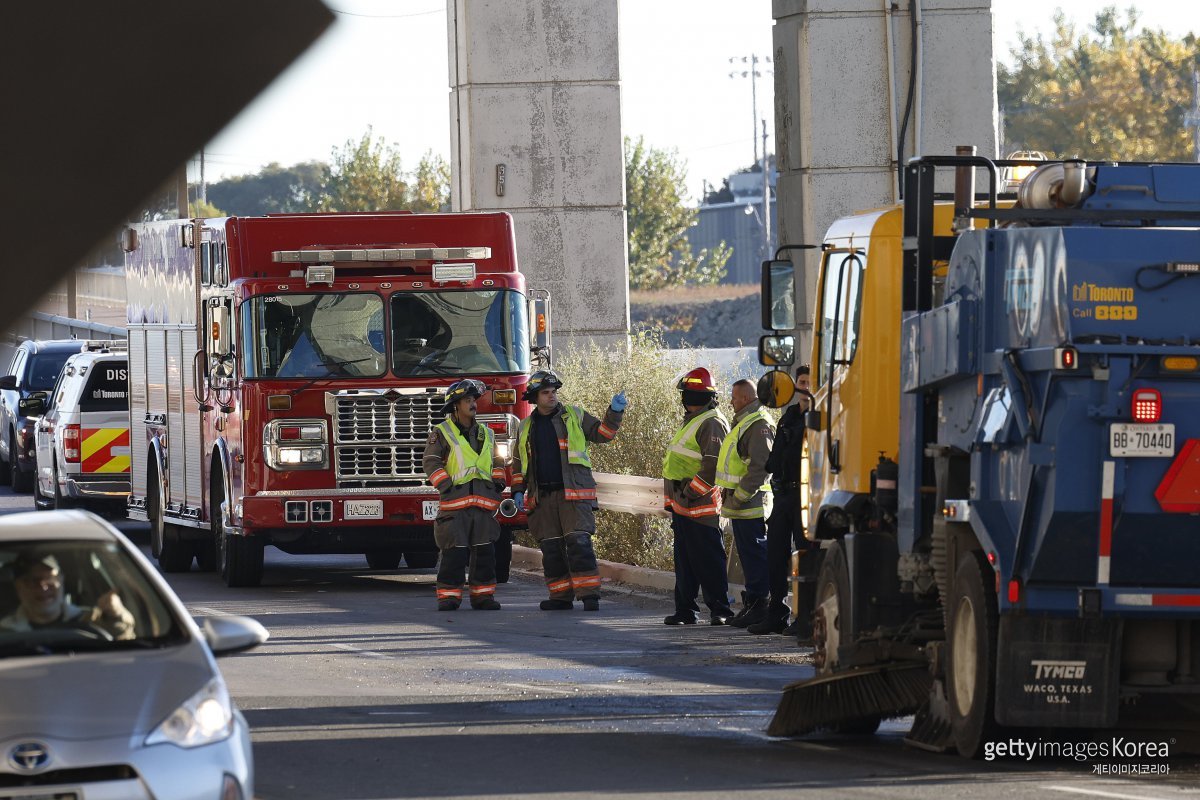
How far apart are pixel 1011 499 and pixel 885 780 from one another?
1284 mm

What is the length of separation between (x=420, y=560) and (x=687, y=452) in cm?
678

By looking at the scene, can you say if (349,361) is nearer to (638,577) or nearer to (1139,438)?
(638,577)

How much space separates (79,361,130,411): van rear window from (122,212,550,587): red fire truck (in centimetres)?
606

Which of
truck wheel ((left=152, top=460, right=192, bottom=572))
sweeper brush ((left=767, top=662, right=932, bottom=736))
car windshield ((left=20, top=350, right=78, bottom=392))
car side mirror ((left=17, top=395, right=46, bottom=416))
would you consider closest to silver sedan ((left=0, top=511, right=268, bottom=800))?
sweeper brush ((left=767, top=662, right=932, bottom=736))

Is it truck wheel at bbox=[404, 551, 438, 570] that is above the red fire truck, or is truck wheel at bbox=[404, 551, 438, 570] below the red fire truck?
below

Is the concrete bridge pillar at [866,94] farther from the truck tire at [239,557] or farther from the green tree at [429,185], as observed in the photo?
the green tree at [429,185]

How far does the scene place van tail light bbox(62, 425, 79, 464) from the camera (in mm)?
26016

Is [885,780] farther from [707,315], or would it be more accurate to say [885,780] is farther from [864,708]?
[707,315]

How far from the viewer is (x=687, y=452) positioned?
16.9 metres

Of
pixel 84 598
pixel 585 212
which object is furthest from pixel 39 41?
pixel 585 212

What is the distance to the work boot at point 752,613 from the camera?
643 inches

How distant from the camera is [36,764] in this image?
6938 millimetres

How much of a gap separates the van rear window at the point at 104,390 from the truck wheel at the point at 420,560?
192 inches

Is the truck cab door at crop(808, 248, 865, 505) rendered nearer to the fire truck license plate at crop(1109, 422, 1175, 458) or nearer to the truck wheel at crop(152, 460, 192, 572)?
the fire truck license plate at crop(1109, 422, 1175, 458)
